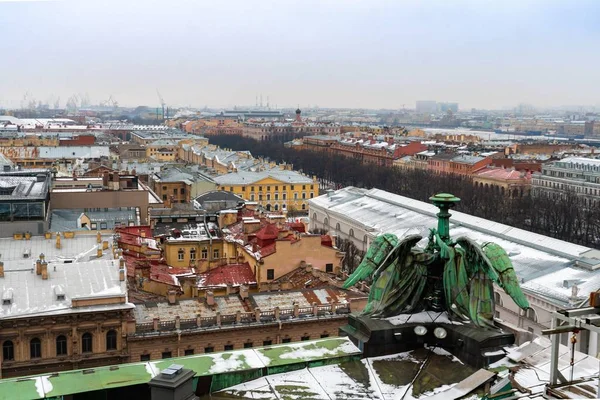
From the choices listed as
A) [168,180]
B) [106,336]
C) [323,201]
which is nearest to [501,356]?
[106,336]

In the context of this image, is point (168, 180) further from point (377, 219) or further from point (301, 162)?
point (301, 162)

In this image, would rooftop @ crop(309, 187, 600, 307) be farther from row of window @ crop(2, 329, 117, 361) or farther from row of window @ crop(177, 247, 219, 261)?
row of window @ crop(2, 329, 117, 361)

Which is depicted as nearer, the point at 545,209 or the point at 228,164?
the point at 545,209

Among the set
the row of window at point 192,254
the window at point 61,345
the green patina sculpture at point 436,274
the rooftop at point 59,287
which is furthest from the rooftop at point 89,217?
the green patina sculpture at point 436,274

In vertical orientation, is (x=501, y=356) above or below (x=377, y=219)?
above

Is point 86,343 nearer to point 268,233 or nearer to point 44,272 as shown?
point 44,272

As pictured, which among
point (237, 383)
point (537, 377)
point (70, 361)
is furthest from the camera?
point (70, 361)
